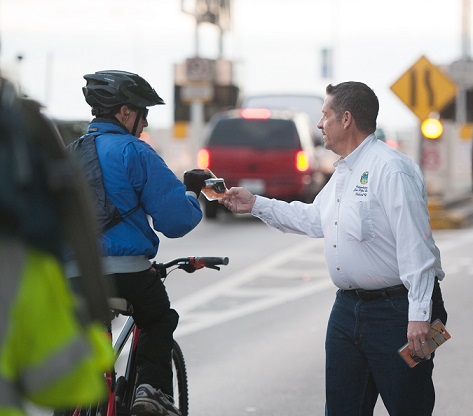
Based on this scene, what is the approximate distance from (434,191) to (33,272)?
21708mm

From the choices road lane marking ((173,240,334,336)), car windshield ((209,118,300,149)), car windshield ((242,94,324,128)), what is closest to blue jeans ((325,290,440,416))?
road lane marking ((173,240,334,336))

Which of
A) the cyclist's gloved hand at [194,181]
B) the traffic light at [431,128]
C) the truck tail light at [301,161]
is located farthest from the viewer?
the truck tail light at [301,161]

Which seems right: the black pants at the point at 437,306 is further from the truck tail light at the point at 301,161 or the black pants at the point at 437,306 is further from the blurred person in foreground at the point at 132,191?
the truck tail light at the point at 301,161

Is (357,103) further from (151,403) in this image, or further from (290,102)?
(290,102)

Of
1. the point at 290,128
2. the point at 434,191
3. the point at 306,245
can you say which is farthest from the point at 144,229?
the point at 434,191

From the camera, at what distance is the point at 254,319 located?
10766 millimetres

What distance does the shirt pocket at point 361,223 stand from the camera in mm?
4445

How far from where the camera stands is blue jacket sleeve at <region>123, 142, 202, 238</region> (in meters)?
4.59

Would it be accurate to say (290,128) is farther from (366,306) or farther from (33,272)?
(33,272)

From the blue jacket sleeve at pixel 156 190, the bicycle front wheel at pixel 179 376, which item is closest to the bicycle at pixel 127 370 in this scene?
the bicycle front wheel at pixel 179 376

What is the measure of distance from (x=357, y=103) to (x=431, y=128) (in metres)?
14.8

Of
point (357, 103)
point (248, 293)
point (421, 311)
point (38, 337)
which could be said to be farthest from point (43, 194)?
point (248, 293)

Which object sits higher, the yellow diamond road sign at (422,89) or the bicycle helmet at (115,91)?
the bicycle helmet at (115,91)

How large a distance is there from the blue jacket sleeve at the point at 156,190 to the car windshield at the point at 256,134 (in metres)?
17.1
